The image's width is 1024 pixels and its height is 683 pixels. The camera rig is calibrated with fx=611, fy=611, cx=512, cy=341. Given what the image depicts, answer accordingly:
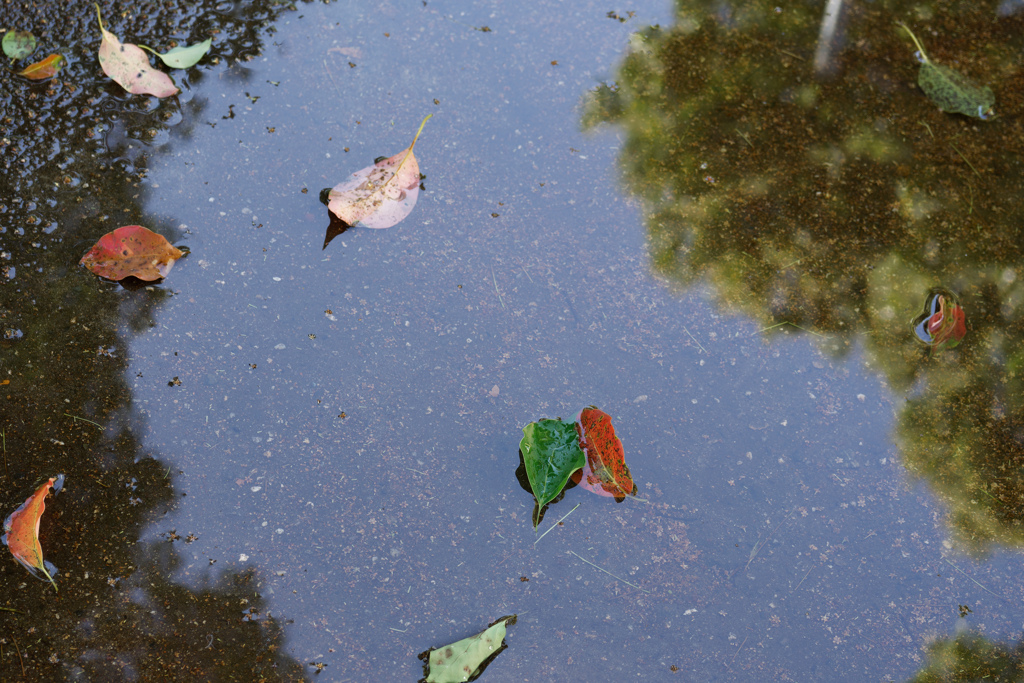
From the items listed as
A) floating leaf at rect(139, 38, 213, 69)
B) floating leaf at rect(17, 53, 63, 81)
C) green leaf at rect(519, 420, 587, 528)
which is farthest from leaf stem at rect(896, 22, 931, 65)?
floating leaf at rect(17, 53, 63, 81)

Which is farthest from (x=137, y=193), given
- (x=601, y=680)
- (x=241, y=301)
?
(x=601, y=680)

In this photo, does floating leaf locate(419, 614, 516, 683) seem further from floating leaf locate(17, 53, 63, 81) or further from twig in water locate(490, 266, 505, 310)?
floating leaf locate(17, 53, 63, 81)

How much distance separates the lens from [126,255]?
172cm

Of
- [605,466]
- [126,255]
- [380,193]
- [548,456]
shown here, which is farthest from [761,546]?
[126,255]

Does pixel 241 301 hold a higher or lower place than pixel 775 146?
lower

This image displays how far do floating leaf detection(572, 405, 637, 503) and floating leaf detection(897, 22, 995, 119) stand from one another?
5.57 ft

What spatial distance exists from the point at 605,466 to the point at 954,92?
6.01 feet

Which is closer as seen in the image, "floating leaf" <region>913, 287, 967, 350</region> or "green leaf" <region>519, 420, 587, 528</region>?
"green leaf" <region>519, 420, 587, 528</region>

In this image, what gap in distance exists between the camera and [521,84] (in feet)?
6.84

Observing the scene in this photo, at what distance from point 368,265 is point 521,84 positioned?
0.85 meters

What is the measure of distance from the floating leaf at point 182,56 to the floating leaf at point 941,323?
2393mm

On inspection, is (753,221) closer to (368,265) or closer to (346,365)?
(368,265)

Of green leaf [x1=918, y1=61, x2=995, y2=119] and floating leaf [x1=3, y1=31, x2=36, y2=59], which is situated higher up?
green leaf [x1=918, y1=61, x2=995, y2=119]

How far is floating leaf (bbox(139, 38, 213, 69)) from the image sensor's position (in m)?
1.99
